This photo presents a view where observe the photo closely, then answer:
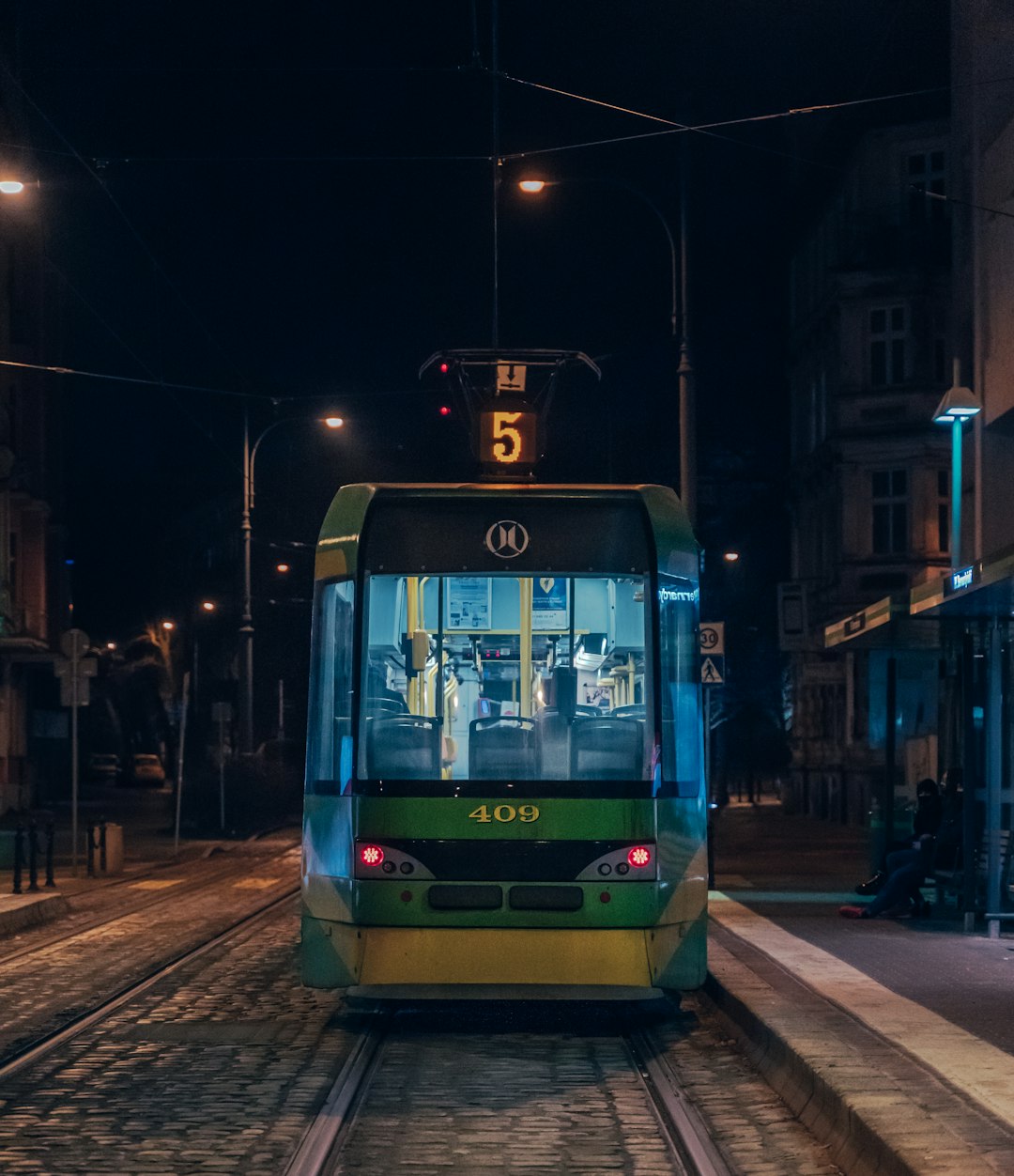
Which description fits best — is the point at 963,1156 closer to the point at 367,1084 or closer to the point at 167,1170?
the point at 167,1170

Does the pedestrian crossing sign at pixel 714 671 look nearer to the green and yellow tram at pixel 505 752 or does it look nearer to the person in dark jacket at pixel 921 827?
the person in dark jacket at pixel 921 827

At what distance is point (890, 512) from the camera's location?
42406 mm

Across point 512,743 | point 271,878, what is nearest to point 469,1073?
point 512,743

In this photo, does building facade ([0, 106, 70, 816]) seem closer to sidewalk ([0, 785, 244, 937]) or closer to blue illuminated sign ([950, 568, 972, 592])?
sidewalk ([0, 785, 244, 937])

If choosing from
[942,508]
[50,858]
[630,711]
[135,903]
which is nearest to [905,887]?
[630,711]

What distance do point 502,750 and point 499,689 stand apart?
1.13 feet

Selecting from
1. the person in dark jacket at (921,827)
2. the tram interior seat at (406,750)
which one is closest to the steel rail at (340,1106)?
the tram interior seat at (406,750)

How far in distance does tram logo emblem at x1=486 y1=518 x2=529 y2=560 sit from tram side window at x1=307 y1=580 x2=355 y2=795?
87cm

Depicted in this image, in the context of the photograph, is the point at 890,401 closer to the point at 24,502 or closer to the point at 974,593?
the point at 24,502

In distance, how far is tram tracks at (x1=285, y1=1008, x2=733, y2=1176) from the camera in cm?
764

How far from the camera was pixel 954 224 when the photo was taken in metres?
29.9

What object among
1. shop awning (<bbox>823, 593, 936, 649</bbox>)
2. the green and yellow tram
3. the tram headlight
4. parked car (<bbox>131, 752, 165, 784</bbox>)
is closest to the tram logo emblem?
the green and yellow tram

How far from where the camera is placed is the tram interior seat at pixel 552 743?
11.3m

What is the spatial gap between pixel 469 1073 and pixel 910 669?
1472 centimetres
